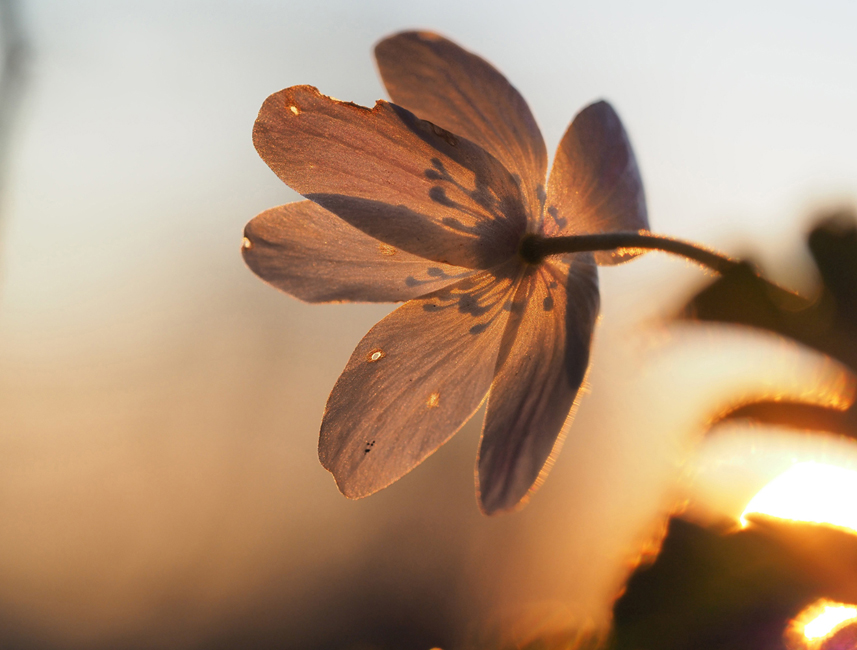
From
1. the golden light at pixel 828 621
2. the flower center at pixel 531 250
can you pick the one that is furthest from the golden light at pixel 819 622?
the flower center at pixel 531 250

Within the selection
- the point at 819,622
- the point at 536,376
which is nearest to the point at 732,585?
the point at 819,622

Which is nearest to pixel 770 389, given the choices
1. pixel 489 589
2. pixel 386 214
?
pixel 386 214

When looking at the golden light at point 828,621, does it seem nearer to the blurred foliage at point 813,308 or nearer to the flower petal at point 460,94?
the blurred foliage at point 813,308

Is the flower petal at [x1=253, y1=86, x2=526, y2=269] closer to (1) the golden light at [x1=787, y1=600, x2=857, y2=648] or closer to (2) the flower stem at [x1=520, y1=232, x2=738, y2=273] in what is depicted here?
(2) the flower stem at [x1=520, y1=232, x2=738, y2=273]

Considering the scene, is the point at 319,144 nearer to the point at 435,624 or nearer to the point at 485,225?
the point at 485,225

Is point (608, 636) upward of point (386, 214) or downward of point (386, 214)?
downward

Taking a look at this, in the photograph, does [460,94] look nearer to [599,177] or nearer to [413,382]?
[599,177]
